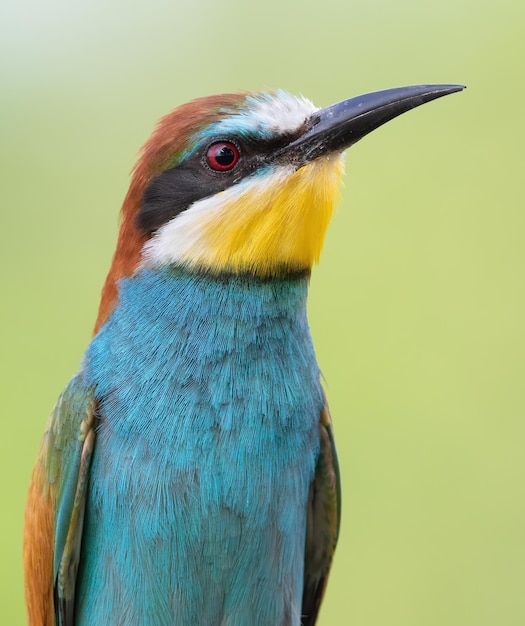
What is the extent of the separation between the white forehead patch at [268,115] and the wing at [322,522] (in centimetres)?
66

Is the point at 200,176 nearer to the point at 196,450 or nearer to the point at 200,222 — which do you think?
the point at 200,222

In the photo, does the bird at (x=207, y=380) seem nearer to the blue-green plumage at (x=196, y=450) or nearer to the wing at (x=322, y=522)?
the blue-green plumage at (x=196, y=450)

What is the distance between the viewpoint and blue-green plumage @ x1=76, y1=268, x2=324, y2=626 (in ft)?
7.22

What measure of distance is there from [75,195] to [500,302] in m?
1.54

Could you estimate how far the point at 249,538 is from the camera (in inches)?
88.1

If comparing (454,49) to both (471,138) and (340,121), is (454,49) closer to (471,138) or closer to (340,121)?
(471,138)

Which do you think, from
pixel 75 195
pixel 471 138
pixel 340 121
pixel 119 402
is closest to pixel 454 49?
pixel 471 138

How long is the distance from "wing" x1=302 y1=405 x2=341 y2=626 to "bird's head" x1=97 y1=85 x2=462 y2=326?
44cm

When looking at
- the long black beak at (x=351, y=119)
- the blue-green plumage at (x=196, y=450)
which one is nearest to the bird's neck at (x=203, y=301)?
the blue-green plumage at (x=196, y=450)

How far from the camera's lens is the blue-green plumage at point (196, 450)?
2201 mm

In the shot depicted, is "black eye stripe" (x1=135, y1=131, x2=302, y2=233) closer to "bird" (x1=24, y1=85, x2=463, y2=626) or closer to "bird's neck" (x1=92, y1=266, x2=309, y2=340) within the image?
"bird" (x1=24, y1=85, x2=463, y2=626)

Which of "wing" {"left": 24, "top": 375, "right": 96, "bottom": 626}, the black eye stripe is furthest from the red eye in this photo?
"wing" {"left": 24, "top": 375, "right": 96, "bottom": 626}

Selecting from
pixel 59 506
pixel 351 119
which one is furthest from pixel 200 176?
pixel 59 506

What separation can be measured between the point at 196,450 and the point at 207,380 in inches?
5.8
